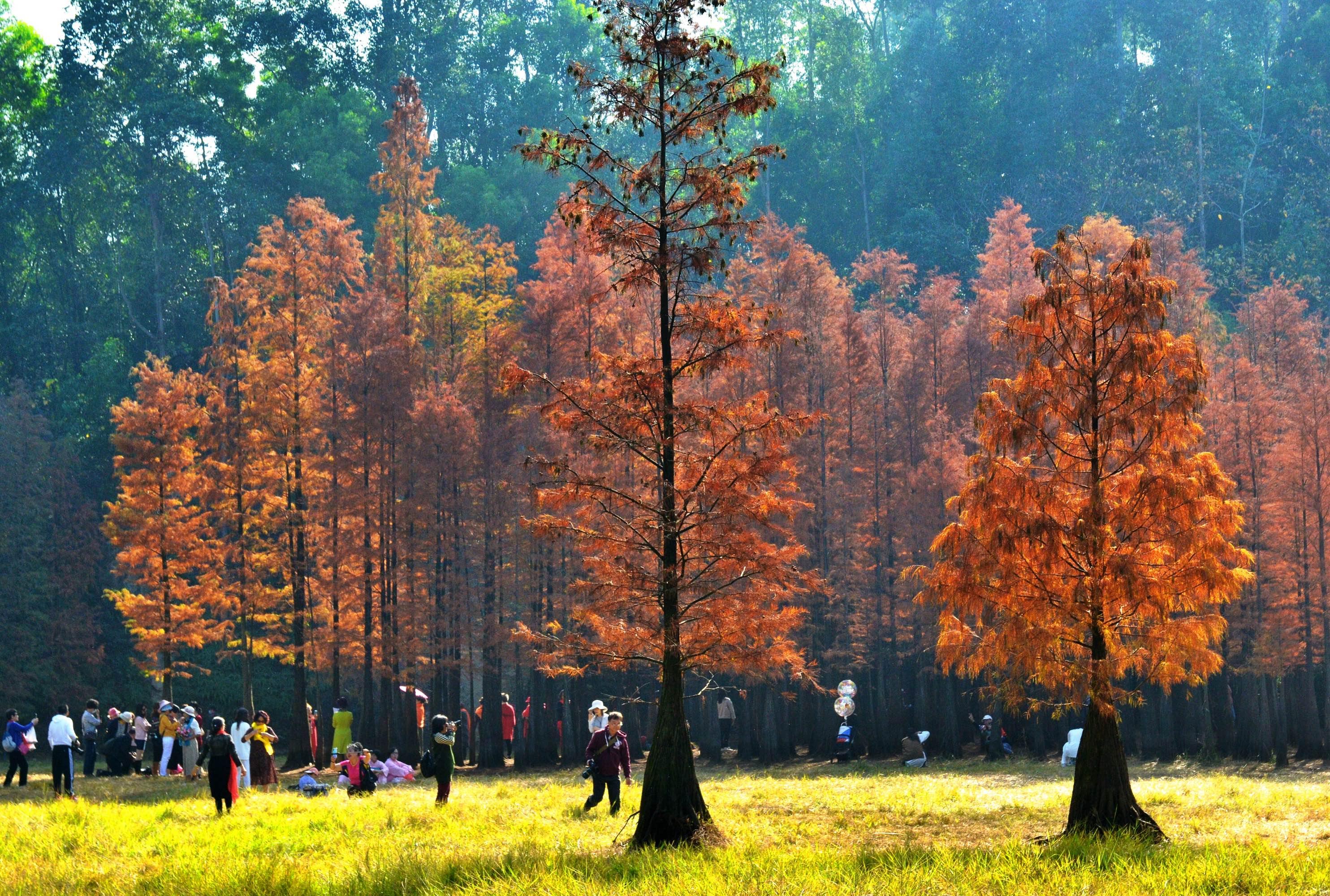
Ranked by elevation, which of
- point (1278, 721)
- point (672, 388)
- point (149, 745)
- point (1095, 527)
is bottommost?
point (1278, 721)

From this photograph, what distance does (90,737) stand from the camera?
29.6 m

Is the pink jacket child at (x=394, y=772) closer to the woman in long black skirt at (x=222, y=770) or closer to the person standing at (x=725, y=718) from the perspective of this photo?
the woman in long black skirt at (x=222, y=770)

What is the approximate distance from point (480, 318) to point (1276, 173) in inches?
1860

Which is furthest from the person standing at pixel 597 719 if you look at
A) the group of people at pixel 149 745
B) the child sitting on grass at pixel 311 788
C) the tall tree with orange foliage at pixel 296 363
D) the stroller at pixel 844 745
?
the stroller at pixel 844 745

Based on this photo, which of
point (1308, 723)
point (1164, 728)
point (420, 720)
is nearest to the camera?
point (1308, 723)

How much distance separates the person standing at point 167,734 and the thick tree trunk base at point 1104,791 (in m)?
19.6

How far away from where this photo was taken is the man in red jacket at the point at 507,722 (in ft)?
113

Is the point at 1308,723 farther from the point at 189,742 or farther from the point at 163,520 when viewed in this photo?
the point at 163,520

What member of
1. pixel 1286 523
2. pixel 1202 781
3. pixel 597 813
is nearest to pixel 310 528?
pixel 597 813

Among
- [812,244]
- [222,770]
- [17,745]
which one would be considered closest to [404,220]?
[17,745]

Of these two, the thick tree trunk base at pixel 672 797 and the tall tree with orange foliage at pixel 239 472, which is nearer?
the thick tree trunk base at pixel 672 797

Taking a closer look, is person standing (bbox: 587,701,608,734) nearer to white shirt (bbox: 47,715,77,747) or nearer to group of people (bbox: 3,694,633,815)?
group of people (bbox: 3,694,633,815)

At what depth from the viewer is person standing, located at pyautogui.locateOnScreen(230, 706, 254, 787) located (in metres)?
23.8

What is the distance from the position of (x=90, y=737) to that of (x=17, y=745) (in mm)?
3959
